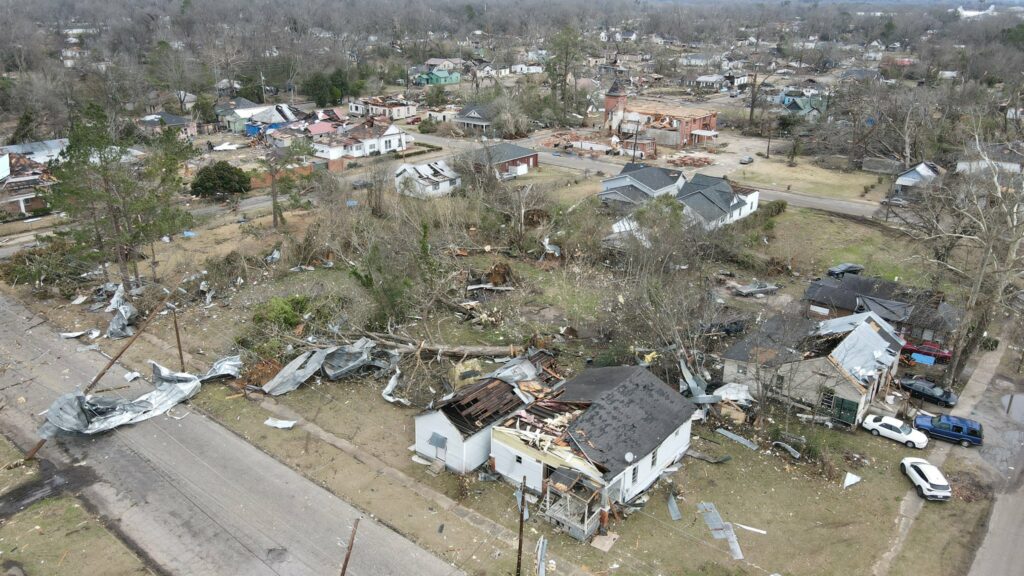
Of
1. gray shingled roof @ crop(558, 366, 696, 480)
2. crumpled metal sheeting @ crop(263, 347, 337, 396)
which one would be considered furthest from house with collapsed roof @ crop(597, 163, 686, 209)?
crumpled metal sheeting @ crop(263, 347, 337, 396)

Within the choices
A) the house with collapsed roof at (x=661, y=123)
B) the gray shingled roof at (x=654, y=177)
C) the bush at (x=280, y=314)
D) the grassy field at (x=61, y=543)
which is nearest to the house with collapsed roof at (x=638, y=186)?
the gray shingled roof at (x=654, y=177)

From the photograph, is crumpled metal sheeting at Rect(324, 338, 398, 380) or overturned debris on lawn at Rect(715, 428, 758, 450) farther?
crumpled metal sheeting at Rect(324, 338, 398, 380)

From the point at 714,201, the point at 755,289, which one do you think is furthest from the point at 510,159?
the point at 755,289

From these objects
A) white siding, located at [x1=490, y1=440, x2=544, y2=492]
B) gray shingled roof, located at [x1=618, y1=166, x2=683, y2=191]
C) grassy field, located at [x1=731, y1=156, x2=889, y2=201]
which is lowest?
grassy field, located at [x1=731, y1=156, x2=889, y2=201]

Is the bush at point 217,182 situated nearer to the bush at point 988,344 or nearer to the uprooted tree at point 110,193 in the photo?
the uprooted tree at point 110,193

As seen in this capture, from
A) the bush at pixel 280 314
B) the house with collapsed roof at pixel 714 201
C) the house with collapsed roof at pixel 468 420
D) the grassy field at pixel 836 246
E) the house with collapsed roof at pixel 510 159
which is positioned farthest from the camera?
the house with collapsed roof at pixel 510 159

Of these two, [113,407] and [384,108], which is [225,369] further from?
[384,108]

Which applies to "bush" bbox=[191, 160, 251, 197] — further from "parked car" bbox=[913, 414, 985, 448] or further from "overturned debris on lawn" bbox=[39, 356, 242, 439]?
"parked car" bbox=[913, 414, 985, 448]
